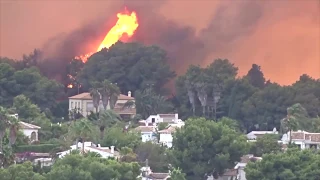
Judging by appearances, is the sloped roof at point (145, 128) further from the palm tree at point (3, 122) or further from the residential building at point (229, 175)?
the palm tree at point (3, 122)

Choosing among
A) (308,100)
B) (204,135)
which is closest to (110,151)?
(204,135)

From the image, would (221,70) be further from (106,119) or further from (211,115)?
(106,119)

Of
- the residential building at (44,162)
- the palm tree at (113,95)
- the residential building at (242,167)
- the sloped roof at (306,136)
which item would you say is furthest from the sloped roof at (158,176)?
the palm tree at (113,95)

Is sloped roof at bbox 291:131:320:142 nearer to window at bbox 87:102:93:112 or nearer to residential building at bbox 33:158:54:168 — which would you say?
residential building at bbox 33:158:54:168

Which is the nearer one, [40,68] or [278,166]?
[278,166]

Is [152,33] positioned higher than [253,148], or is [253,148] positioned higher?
[152,33]

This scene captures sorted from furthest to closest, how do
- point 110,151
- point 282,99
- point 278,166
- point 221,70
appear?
1. point 221,70
2. point 282,99
3. point 110,151
4. point 278,166
